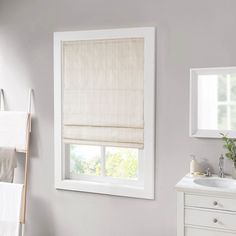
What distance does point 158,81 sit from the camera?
3.00 m

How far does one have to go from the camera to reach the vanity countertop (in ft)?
7.96

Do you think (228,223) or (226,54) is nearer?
(228,223)

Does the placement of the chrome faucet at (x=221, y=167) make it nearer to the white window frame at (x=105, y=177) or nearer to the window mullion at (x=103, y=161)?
the white window frame at (x=105, y=177)

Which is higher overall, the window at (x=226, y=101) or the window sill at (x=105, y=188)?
the window at (x=226, y=101)

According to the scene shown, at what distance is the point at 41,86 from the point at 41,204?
3.42 ft

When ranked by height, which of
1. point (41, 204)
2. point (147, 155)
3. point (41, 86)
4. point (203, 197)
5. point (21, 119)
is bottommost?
point (41, 204)

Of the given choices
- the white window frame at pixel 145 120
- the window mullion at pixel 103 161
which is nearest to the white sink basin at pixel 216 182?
the white window frame at pixel 145 120

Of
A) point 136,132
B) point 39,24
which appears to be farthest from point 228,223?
point 39,24

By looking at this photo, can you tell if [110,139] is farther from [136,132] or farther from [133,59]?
[133,59]

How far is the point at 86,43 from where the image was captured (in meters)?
3.25

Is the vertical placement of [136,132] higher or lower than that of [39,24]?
lower

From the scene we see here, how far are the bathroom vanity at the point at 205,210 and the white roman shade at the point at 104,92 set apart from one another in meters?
0.67

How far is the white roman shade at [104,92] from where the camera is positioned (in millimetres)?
3072

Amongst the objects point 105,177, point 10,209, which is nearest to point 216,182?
point 105,177
